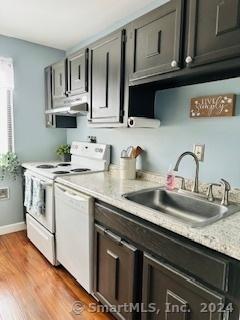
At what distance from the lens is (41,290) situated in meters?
1.94

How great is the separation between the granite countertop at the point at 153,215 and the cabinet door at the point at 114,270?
→ 249 mm

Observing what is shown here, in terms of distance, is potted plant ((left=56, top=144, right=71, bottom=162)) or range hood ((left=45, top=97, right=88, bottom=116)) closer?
range hood ((left=45, top=97, right=88, bottom=116))

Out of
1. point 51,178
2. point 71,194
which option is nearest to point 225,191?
point 71,194

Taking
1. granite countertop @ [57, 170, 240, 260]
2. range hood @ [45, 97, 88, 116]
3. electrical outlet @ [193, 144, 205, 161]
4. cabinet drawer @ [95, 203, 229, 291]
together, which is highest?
range hood @ [45, 97, 88, 116]

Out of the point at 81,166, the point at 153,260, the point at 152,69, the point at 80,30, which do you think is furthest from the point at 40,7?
the point at 153,260

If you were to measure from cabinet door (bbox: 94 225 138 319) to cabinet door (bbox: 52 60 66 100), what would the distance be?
1.71 m

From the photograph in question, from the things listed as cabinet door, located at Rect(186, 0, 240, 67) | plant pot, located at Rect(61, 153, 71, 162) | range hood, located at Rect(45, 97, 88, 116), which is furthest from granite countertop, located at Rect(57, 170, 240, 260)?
plant pot, located at Rect(61, 153, 71, 162)

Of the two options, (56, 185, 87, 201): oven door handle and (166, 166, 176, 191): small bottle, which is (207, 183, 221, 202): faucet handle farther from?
(56, 185, 87, 201): oven door handle

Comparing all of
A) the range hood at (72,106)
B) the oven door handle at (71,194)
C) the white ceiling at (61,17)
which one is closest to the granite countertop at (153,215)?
the oven door handle at (71,194)

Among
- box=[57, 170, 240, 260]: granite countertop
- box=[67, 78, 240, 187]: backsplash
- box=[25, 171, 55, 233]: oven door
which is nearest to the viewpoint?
box=[57, 170, 240, 260]: granite countertop

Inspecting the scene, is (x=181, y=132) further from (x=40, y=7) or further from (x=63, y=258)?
(x=40, y=7)

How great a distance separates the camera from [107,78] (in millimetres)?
1952

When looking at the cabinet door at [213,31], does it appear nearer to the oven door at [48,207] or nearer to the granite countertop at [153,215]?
the granite countertop at [153,215]

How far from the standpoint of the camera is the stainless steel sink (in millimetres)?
1421
